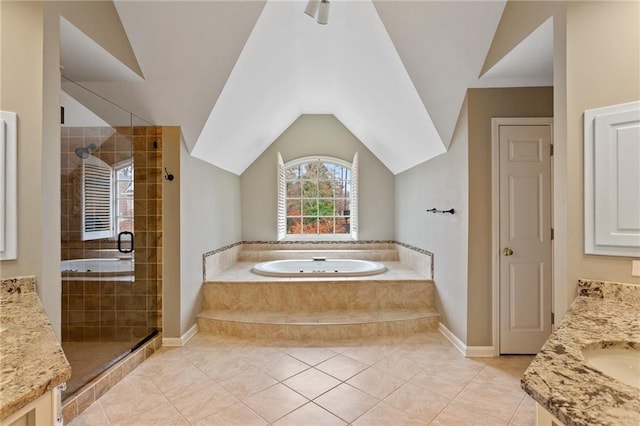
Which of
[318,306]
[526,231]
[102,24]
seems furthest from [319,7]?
[318,306]

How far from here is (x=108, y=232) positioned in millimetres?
2770

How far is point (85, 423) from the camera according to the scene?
1.87 m

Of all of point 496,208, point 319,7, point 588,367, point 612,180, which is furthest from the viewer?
point 496,208

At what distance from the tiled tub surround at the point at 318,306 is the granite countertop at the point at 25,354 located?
1.98 metres

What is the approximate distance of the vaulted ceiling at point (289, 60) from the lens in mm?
2188

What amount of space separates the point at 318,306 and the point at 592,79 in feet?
9.48

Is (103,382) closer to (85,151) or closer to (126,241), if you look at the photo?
(126,241)

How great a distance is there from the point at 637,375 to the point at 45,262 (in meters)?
2.62

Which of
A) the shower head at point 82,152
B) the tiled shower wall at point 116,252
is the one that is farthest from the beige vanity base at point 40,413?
the shower head at point 82,152

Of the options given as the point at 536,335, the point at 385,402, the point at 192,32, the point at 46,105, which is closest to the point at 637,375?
the point at 385,402

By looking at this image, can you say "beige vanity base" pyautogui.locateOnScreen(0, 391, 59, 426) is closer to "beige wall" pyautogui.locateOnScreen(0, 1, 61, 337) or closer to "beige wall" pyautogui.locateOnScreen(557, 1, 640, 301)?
"beige wall" pyautogui.locateOnScreen(0, 1, 61, 337)

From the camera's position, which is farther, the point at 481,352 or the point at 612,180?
the point at 481,352

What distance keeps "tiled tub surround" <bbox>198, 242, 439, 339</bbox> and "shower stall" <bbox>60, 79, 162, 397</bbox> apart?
27.6 inches

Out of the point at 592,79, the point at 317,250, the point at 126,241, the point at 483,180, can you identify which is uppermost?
the point at 592,79
